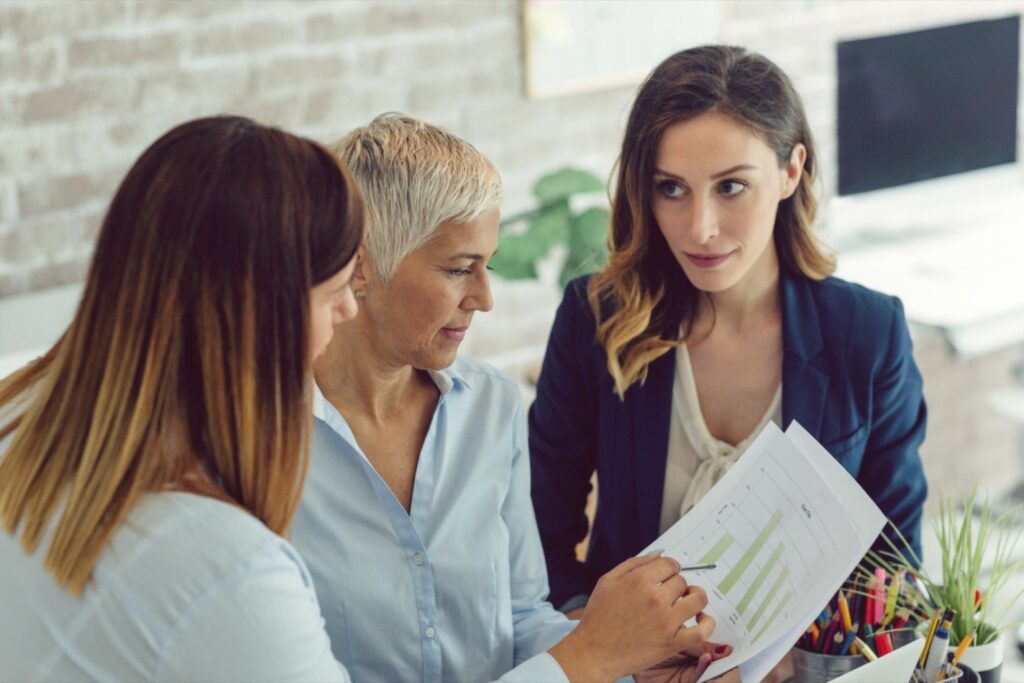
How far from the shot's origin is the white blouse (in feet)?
5.52

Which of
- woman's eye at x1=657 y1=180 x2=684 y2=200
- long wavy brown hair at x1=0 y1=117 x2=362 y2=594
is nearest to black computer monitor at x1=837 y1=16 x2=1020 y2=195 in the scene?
woman's eye at x1=657 y1=180 x2=684 y2=200

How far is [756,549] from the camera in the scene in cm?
136

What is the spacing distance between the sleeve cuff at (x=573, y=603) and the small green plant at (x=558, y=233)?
3.35 feet

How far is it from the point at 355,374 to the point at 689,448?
0.51 metres

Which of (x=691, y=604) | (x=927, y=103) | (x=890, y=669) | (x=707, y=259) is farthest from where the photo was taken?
(x=927, y=103)

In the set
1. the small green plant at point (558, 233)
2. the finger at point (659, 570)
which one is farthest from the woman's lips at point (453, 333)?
the small green plant at point (558, 233)

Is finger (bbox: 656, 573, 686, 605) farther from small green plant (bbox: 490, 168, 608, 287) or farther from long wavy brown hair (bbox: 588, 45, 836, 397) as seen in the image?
small green plant (bbox: 490, 168, 608, 287)

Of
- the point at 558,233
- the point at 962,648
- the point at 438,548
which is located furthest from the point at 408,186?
A: the point at 558,233

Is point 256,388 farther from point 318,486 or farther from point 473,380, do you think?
point 473,380

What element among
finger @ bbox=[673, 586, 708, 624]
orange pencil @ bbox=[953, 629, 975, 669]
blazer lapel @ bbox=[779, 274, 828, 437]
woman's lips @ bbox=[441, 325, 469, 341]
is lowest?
orange pencil @ bbox=[953, 629, 975, 669]

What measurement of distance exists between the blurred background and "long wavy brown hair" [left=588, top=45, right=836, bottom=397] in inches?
27.3

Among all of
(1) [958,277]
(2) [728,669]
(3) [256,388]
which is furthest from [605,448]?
(1) [958,277]

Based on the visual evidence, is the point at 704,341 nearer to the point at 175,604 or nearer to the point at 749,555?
the point at 749,555

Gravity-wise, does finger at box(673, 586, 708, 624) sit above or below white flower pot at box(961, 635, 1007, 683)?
above
